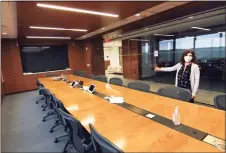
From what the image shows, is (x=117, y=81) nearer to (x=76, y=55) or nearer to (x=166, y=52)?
(x=166, y=52)

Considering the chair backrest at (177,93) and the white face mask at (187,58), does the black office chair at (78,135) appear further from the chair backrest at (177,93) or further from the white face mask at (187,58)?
the white face mask at (187,58)

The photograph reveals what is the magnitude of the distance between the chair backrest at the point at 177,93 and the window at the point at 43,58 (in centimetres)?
707

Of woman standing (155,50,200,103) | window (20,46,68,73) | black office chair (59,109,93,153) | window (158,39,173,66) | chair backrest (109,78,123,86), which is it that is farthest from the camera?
window (20,46,68,73)

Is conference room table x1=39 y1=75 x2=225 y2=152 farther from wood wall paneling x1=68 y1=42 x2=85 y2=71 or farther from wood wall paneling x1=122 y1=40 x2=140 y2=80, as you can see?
wood wall paneling x1=68 y1=42 x2=85 y2=71

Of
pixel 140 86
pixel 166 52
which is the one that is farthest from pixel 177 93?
pixel 166 52

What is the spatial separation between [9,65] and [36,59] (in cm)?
131

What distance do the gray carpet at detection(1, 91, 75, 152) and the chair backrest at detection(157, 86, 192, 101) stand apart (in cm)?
189

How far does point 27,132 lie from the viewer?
3.05m

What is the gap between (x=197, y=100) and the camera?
4.22 metres

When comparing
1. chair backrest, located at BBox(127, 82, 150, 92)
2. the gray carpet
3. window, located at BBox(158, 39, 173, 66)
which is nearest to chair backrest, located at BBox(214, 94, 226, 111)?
chair backrest, located at BBox(127, 82, 150, 92)

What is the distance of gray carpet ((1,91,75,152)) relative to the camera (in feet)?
8.22

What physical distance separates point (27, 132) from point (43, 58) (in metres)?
5.78

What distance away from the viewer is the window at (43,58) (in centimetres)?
757

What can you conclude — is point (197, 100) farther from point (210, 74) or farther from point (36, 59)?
point (36, 59)
